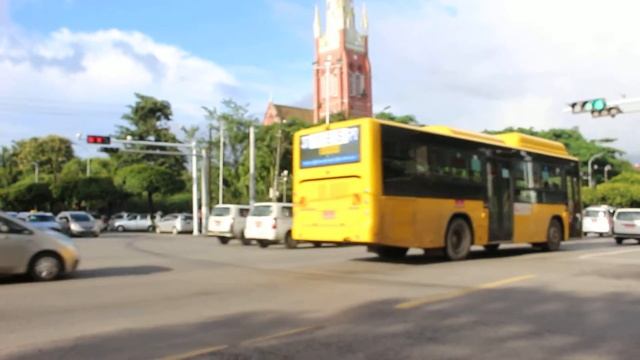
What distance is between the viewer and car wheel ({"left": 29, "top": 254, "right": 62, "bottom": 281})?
12695mm

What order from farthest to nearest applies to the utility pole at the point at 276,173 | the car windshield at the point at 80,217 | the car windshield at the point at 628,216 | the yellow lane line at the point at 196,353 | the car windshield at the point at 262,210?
the utility pole at the point at 276,173 → the car windshield at the point at 80,217 → the car windshield at the point at 628,216 → the car windshield at the point at 262,210 → the yellow lane line at the point at 196,353

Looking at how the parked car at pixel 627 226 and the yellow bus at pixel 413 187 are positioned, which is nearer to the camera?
the yellow bus at pixel 413 187

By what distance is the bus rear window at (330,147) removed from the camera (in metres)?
15.1

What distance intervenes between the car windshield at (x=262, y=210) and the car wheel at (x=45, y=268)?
12.3 m

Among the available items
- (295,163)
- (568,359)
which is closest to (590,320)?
(568,359)

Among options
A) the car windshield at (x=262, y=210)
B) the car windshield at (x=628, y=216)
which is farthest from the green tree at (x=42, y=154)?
the car windshield at (x=628, y=216)

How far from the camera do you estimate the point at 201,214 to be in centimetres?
4862

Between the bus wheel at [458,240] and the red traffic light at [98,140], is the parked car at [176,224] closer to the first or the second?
the red traffic light at [98,140]

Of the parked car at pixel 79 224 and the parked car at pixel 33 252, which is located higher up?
the parked car at pixel 79 224

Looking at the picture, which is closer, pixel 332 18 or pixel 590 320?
pixel 590 320

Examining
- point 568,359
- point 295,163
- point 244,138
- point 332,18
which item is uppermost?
point 332,18

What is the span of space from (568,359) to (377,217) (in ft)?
27.0

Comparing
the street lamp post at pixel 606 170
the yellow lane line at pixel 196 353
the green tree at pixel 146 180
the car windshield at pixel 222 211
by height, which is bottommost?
the yellow lane line at pixel 196 353

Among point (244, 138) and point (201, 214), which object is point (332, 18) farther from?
point (201, 214)
